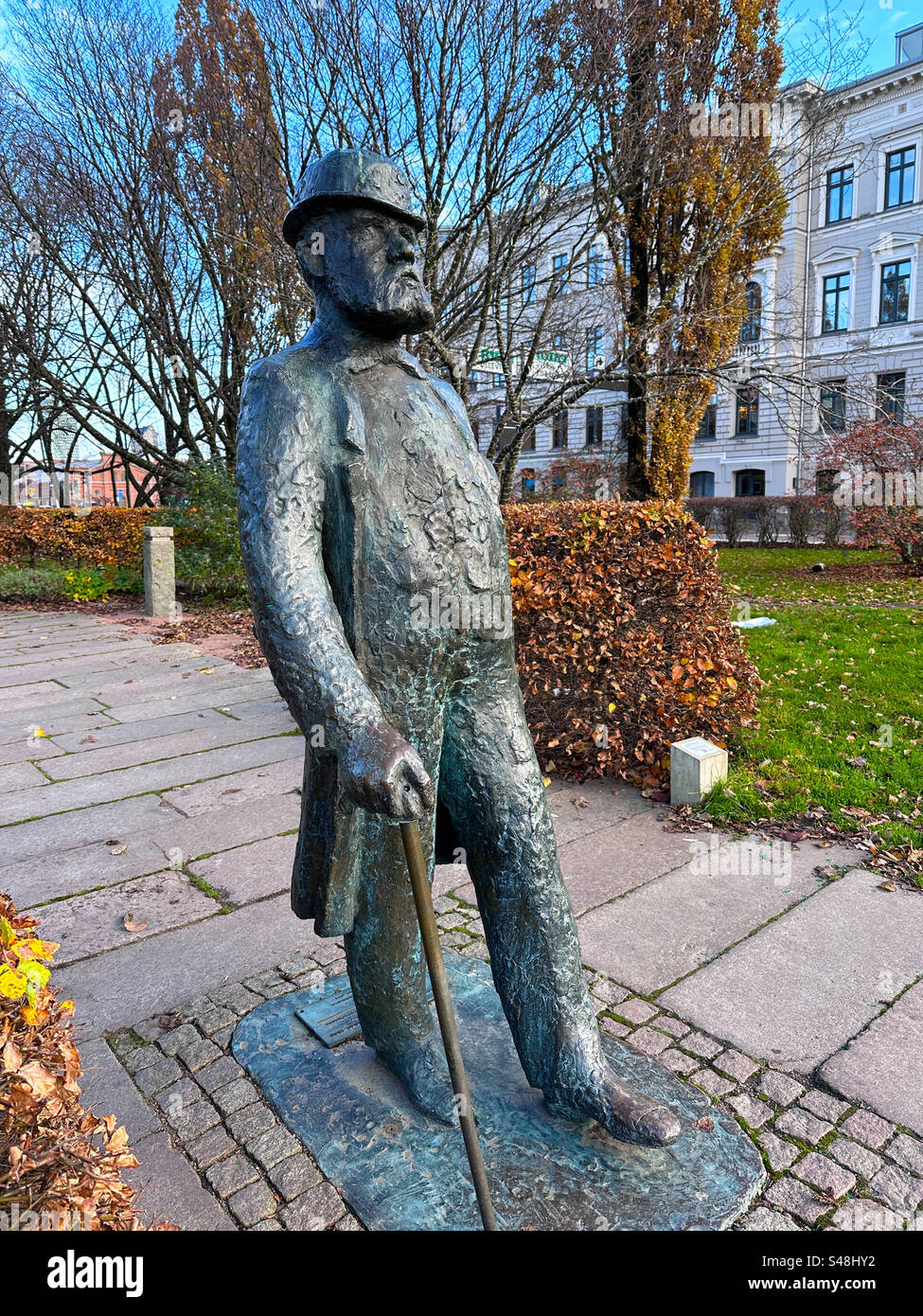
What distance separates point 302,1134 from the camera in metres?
2.26

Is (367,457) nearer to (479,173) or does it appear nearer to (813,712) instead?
(813,712)

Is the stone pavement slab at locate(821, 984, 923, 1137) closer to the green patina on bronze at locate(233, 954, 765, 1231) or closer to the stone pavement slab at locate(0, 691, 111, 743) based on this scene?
the green patina on bronze at locate(233, 954, 765, 1231)

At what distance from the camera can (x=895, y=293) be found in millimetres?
30828

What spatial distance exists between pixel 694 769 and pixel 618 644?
2.90 feet

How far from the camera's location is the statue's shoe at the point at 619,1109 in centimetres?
195

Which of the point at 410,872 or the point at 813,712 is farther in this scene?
the point at 813,712

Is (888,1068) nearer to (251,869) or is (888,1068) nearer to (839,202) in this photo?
(251,869)

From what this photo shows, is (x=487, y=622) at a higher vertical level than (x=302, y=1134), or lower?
higher

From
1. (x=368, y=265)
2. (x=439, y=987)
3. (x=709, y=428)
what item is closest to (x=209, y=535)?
(x=368, y=265)

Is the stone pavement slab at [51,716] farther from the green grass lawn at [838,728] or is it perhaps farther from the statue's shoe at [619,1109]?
the statue's shoe at [619,1109]

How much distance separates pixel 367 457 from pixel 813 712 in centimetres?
529

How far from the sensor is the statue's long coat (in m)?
1.77

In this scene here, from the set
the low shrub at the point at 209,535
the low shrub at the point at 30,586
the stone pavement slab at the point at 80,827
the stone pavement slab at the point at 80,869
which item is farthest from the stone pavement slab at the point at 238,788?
the low shrub at the point at 30,586

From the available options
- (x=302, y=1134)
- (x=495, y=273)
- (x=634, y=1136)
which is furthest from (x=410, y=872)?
(x=495, y=273)
